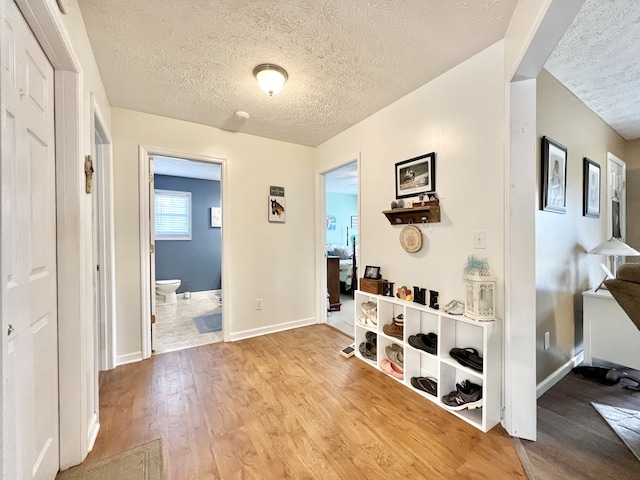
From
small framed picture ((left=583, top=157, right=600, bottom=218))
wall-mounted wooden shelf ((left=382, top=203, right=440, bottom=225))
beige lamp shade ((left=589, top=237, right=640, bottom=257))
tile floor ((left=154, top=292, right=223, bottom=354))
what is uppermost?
small framed picture ((left=583, top=157, right=600, bottom=218))

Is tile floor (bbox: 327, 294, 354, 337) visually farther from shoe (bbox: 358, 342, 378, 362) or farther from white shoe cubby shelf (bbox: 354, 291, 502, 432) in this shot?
white shoe cubby shelf (bbox: 354, 291, 502, 432)

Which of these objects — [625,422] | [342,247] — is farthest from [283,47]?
[342,247]

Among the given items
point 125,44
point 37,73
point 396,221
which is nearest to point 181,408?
point 37,73

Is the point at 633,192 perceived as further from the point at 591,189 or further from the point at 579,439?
the point at 579,439

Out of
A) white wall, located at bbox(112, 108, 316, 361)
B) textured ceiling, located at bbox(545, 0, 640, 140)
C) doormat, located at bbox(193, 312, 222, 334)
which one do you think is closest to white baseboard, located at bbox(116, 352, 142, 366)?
white wall, located at bbox(112, 108, 316, 361)

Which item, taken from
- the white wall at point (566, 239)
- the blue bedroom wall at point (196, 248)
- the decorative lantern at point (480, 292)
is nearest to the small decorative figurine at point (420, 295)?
the decorative lantern at point (480, 292)

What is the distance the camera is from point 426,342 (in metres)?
1.95

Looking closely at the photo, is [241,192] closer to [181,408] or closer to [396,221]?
[396,221]

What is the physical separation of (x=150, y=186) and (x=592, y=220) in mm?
4450

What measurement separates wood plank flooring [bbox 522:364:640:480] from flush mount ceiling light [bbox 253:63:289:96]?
278 centimetres

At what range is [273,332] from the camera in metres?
3.23

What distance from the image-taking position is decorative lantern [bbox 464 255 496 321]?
1.62m

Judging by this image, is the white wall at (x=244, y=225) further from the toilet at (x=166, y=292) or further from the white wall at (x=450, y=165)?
the toilet at (x=166, y=292)

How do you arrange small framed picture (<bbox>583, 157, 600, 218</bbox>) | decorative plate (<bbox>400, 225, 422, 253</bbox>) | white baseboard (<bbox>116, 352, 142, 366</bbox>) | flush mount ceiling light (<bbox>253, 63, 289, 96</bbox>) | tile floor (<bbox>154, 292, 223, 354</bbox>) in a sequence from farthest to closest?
tile floor (<bbox>154, 292, 223, 354</bbox>) < white baseboard (<bbox>116, 352, 142, 366</bbox>) < small framed picture (<bbox>583, 157, 600, 218</bbox>) < decorative plate (<bbox>400, 225, 422, 253</bbox>) < flush mount ceiling light (<bbox>253, 63, 289, 96</bbox>)
